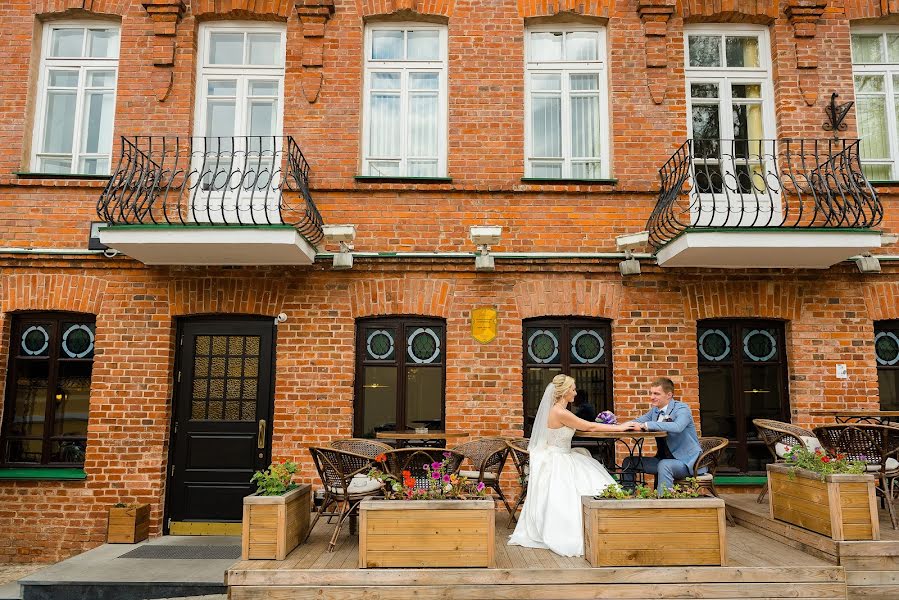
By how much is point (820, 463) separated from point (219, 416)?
596 cm

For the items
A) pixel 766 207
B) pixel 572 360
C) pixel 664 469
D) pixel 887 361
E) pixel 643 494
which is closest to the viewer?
pixel 643 494

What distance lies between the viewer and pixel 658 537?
16.3ft

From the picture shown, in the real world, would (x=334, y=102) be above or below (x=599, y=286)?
above

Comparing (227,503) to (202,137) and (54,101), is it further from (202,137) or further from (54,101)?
(54,101)

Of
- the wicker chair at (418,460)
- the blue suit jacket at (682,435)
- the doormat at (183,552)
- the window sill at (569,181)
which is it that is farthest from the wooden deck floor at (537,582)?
the window sill at (569,181)

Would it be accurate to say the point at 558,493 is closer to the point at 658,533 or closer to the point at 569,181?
the point at 658,533

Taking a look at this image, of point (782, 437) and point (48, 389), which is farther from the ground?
point (48, 389)

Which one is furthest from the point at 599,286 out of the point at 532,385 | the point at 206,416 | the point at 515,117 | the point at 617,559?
the point at 206,416

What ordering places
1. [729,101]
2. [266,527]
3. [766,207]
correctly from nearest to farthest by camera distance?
[266,527]
[766,207]
[729,101]

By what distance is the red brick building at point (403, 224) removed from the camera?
7.59 meters

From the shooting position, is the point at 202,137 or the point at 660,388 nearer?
the point at 660,388

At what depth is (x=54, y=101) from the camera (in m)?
8.27

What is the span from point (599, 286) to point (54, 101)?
6.80 metres

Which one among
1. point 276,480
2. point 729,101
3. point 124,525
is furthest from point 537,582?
point 729,101
